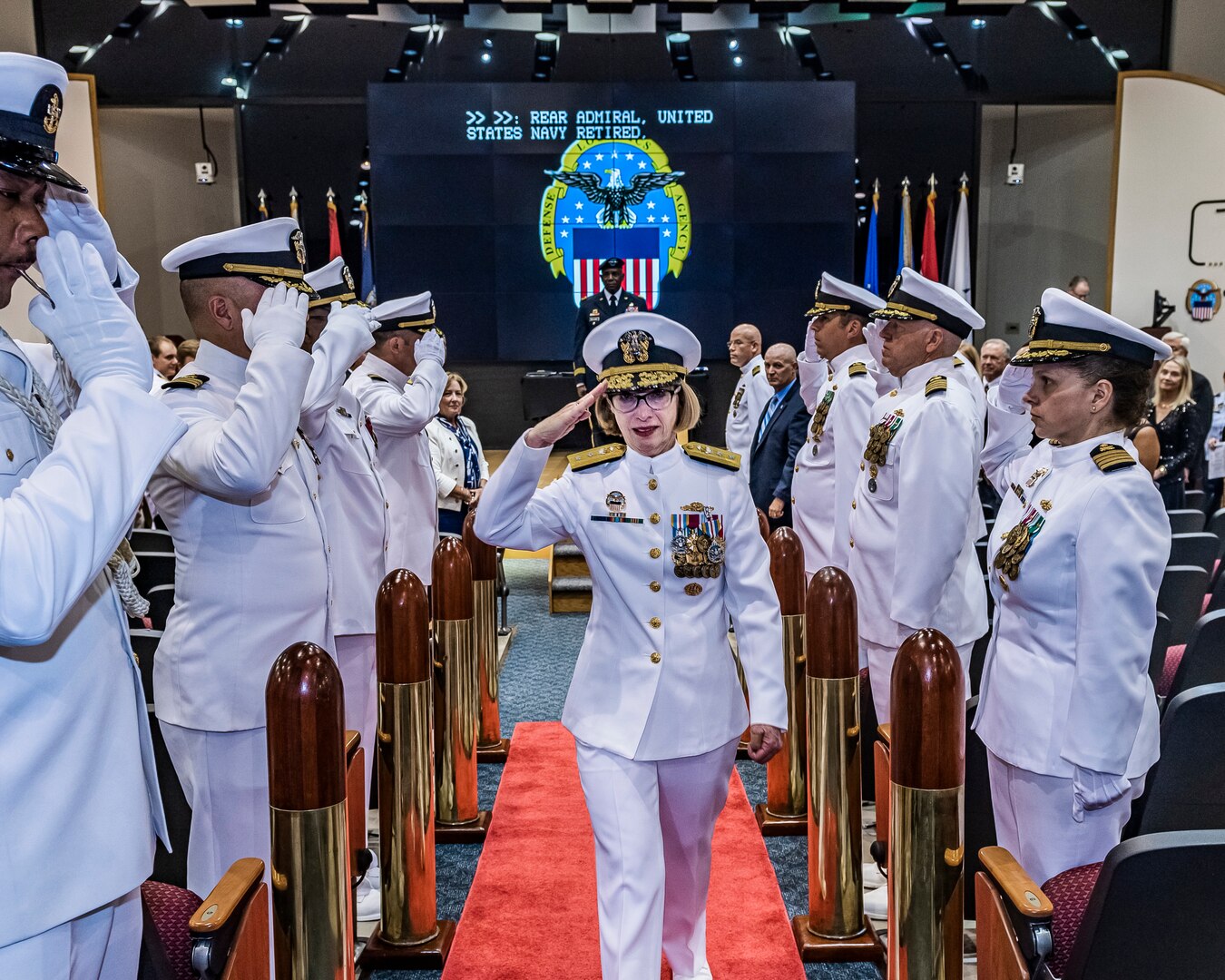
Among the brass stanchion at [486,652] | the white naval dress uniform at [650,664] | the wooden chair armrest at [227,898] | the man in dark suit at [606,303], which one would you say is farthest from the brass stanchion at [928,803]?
the man in dark suit at [606,303]

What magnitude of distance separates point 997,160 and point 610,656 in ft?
42.8

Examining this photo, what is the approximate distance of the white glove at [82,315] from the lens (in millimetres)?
1317

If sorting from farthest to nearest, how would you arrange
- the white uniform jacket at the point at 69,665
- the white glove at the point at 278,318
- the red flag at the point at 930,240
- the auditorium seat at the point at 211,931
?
the red flag at the point at 930,240 < the white glove at the point at 278,318 < the auditorium seat at the point at 211,931 < the white uniform jacket at the point at 69,665

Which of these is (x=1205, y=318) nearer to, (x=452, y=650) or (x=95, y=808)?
(x=452, y=650)

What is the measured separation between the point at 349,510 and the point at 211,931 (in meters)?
2.10

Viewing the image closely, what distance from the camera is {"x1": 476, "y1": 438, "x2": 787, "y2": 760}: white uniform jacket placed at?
94.8 inches

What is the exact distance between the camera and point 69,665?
4.37 feet

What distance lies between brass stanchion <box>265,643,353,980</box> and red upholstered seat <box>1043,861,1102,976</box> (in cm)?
121

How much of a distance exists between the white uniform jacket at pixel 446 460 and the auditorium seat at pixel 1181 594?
347cm

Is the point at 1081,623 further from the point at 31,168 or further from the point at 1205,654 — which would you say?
the point at 31,168

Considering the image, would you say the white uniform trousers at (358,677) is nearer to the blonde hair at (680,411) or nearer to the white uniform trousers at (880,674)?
the blonde hair at (680,411)

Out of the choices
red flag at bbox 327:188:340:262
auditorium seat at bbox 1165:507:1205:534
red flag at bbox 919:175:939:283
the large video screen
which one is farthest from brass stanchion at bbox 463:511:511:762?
red flag at bbox 919:175:939:283

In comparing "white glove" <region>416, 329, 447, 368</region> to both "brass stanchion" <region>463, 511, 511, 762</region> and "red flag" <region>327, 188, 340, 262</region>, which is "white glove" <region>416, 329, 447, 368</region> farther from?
"red flag" <region>327, 188, 340, 262</region>

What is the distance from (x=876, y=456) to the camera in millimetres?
3527
